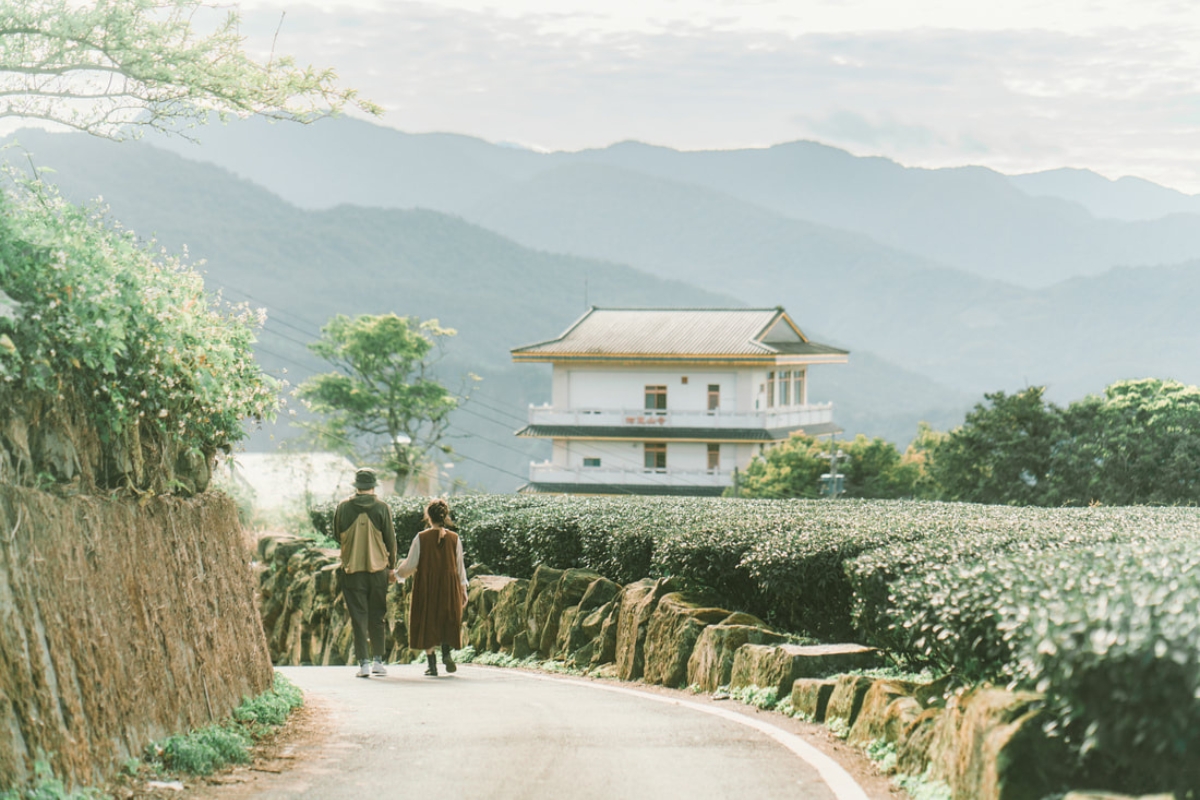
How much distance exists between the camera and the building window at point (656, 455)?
72.3 meters

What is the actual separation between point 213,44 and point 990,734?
304 inches

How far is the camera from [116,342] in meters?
6.85

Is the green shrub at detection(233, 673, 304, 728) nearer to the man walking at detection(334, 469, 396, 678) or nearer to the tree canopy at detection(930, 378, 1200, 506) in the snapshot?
the man walking at detection(334, 469, 396, 678)

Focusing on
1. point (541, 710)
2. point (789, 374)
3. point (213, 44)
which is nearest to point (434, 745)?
point (541, 710)

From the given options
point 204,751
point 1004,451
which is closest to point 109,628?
point 204,751

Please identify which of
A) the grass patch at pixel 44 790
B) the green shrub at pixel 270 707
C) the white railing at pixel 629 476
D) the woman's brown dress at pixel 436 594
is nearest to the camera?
the grass patch at pixel 44 790

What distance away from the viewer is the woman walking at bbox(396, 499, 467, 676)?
1281cm

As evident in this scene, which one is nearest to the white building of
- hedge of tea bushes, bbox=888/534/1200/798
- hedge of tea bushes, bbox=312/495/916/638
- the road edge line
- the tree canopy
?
the tree canopy

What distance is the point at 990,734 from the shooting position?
588cm

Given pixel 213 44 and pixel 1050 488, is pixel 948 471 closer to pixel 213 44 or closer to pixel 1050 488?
pixel 1050 488

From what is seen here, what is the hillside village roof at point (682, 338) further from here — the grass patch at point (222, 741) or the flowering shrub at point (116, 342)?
the flowering shrub at point (116, 342)

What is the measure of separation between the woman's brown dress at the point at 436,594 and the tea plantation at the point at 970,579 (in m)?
2.43

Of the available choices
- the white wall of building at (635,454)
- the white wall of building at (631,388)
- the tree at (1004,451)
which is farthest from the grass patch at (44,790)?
the white wall of building at (631,388)

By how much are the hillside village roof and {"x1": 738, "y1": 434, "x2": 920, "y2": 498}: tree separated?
9217 mm
